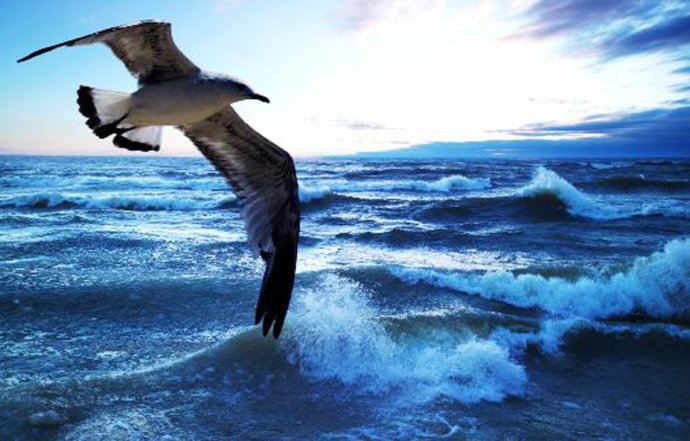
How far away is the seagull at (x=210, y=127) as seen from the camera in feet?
9.96

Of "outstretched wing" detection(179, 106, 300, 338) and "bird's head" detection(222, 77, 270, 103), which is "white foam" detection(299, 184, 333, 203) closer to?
"outstretched wing" detection(179, 106, 300, 338)

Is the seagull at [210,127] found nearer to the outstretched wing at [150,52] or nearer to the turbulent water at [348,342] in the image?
the outstretched wing at [150,52]

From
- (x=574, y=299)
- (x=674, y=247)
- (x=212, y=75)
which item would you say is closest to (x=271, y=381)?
(x=212, y=75)

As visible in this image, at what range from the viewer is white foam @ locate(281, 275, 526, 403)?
15.9 feet

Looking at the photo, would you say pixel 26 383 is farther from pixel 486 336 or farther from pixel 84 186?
pixel 84 186

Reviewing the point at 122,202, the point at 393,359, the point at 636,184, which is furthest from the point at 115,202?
the point at 636,184

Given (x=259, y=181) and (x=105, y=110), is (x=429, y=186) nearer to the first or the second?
(x=259, y=181)

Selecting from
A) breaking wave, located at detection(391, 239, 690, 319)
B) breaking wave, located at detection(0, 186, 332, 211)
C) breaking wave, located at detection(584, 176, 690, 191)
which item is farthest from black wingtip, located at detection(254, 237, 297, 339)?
breaking wave, located at detection(584, 176, 690, 191)

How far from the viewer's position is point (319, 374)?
5.04 meters

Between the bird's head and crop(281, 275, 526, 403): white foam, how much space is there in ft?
9.52

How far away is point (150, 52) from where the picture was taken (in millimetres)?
3055

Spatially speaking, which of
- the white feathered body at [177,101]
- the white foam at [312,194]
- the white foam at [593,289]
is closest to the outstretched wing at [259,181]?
the white feathered body at [177,101]

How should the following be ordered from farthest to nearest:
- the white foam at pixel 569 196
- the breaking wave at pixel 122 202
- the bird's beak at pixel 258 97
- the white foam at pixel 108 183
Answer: the white foam at pixel 108 183
the breaking wave at pixel 122 202
the white foam at pixel 569 196
the bird's beak at pixel 258 97

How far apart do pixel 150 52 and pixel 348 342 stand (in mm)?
3446
